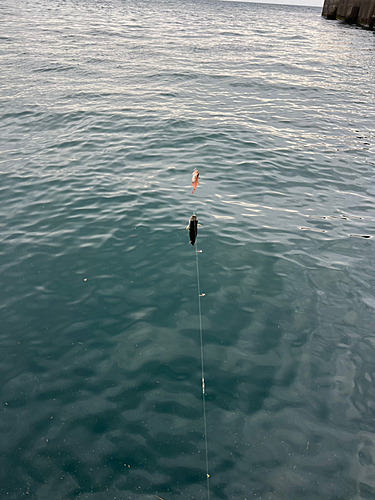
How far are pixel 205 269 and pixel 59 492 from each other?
4731 millimetres

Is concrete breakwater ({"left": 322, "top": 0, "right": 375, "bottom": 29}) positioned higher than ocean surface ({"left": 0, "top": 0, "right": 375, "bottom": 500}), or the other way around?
concrete breakwater ({"left": 322, "top": 0, "right": 375, "bottom": 29})

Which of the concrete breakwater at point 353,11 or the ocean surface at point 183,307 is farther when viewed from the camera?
the concrete breakwater at point 353,11

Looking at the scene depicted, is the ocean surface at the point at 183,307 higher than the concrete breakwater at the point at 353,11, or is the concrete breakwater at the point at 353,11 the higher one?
the concrete breakwater at the point at 353,11

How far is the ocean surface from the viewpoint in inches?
176

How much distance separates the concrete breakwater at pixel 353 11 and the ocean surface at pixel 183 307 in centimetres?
4504

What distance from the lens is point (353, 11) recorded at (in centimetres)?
5559

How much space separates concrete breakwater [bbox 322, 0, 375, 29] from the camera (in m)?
47.8

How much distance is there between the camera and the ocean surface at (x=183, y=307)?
14.6ft

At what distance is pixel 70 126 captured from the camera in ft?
49.6

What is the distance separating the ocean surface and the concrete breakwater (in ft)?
148

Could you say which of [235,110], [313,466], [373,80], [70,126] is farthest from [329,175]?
[373,80]

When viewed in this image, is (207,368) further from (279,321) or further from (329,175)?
(329,175)

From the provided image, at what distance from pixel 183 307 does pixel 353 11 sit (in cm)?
6891

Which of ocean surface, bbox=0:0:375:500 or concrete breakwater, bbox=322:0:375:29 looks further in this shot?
concrete breakwater, bbox=322:0:375:29
